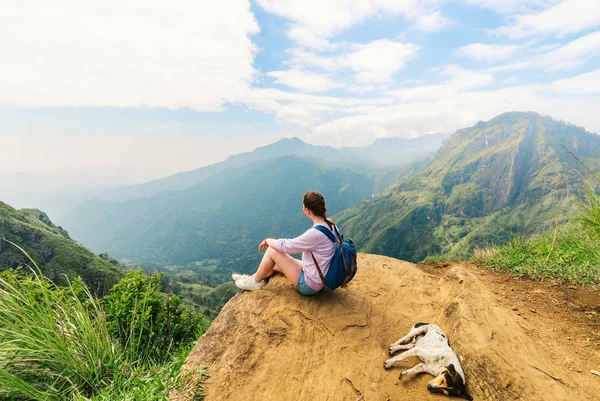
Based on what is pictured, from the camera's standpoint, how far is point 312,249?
16.5 ft

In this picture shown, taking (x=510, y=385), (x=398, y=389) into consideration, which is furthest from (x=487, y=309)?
(x=398, y=389)

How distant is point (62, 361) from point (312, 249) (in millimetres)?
3666

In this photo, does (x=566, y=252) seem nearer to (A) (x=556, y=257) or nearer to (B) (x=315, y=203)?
(A) (x=556, y=257)

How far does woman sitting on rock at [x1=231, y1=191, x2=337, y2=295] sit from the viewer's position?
4.88 metres

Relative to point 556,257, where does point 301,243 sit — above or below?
above

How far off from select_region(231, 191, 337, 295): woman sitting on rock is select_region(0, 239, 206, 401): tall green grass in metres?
2.35

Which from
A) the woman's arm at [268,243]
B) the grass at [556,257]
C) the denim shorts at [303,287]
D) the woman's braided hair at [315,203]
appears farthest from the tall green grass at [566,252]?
the woman's arm at [268,243]

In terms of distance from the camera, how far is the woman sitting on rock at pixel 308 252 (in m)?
4.88

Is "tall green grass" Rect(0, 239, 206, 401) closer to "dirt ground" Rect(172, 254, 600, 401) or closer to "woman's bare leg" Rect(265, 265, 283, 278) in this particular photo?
"dirt ground" Rect(172, 254, 600, 401)

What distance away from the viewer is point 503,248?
872 cm

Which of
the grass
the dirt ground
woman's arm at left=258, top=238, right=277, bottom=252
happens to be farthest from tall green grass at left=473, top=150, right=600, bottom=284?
woman's arm at left=258, top=238, right=277, bottom=252

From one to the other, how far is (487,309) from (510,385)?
1.69 meters

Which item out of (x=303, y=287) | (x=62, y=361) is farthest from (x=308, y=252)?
(x=62, y=361)

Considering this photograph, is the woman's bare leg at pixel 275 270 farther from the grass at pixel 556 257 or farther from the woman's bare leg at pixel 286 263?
the grass at pixel 556 257
